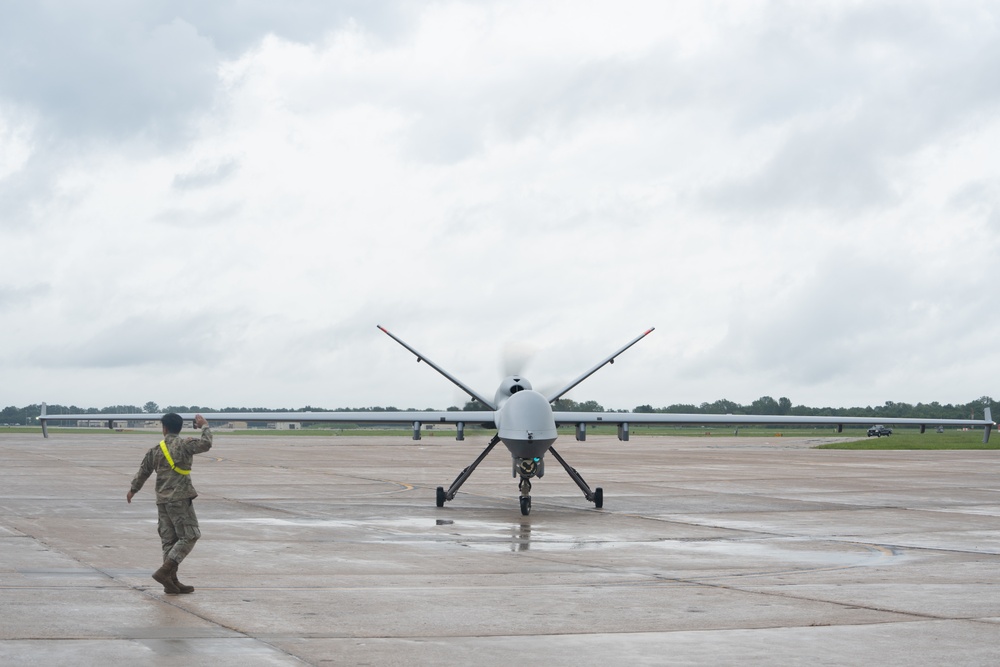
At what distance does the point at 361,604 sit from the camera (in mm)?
10578

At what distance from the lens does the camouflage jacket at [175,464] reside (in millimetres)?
11750

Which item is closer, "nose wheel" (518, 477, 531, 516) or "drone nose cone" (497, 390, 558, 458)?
"drone nose cone" (497, 390, 558, 458)

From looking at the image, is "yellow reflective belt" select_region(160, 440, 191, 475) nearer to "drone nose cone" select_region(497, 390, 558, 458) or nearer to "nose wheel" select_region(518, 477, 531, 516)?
"drone nose cone" select_region(497, 390, 558, 458)

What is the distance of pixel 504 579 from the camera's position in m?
12.5

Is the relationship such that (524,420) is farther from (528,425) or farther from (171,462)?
(171,462)

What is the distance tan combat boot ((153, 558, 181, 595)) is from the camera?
10.9 m

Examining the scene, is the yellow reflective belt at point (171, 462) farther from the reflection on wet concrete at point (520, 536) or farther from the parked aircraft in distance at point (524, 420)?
the parked aircraft in distance at point (524, 420)

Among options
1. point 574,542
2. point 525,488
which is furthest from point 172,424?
point 525,488

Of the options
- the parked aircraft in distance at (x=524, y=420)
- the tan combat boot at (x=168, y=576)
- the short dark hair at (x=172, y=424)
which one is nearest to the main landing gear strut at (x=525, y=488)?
the parked aircraft in distance at (x=524, y=420)

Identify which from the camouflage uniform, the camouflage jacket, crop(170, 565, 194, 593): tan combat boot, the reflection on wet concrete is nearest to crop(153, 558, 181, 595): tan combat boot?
crop(170, 565, 194, 593): tan combat boot

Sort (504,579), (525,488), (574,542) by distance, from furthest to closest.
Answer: (525,488)
(574,542)
(504,579)

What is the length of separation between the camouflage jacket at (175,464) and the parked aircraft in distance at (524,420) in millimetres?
9072

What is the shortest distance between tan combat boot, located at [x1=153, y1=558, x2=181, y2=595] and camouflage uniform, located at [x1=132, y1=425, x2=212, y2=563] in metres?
0.42

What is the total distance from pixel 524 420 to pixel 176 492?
9508 millimetres
